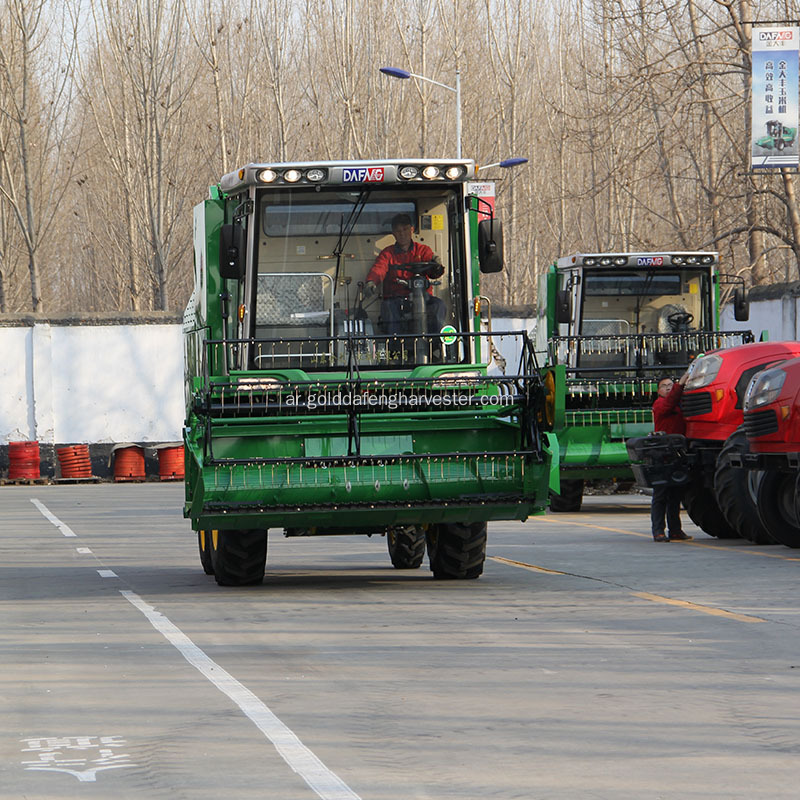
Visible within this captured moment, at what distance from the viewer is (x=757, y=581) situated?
13406 mm

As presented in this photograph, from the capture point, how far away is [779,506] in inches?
639

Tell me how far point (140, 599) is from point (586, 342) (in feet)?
38.0

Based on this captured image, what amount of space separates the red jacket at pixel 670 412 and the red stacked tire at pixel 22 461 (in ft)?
65.6

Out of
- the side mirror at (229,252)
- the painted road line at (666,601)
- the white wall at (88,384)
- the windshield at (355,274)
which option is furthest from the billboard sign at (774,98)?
the side mirror at (229,252)

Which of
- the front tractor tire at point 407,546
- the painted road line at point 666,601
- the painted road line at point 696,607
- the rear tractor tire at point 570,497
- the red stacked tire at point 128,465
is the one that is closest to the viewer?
the painted road line at point 696,607

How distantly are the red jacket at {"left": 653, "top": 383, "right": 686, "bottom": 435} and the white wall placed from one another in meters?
20.1

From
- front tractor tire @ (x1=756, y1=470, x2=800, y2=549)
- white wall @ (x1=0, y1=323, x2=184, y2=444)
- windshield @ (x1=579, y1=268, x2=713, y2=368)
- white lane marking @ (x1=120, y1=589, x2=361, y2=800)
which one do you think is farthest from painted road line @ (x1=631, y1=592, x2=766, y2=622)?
white wall @ (x1=0, y1=323, x2=184, y2=444)

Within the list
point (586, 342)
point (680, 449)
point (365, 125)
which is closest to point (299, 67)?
point (365, 125)

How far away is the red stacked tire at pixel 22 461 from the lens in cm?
3519

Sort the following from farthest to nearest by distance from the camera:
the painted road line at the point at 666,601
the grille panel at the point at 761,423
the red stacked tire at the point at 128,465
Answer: the red stacked tire at the point at 128,465 < the grille panel at the point at 761,423 < the painted road line at the point at 666,601

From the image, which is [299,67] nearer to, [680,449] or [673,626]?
[680,449]

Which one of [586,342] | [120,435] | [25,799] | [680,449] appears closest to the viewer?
[25,799]

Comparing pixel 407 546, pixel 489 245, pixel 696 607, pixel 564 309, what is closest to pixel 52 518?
pixel 564 309

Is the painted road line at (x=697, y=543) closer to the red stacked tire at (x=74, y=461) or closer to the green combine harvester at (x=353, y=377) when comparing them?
the green combine harvester at (x=353, y=377)
